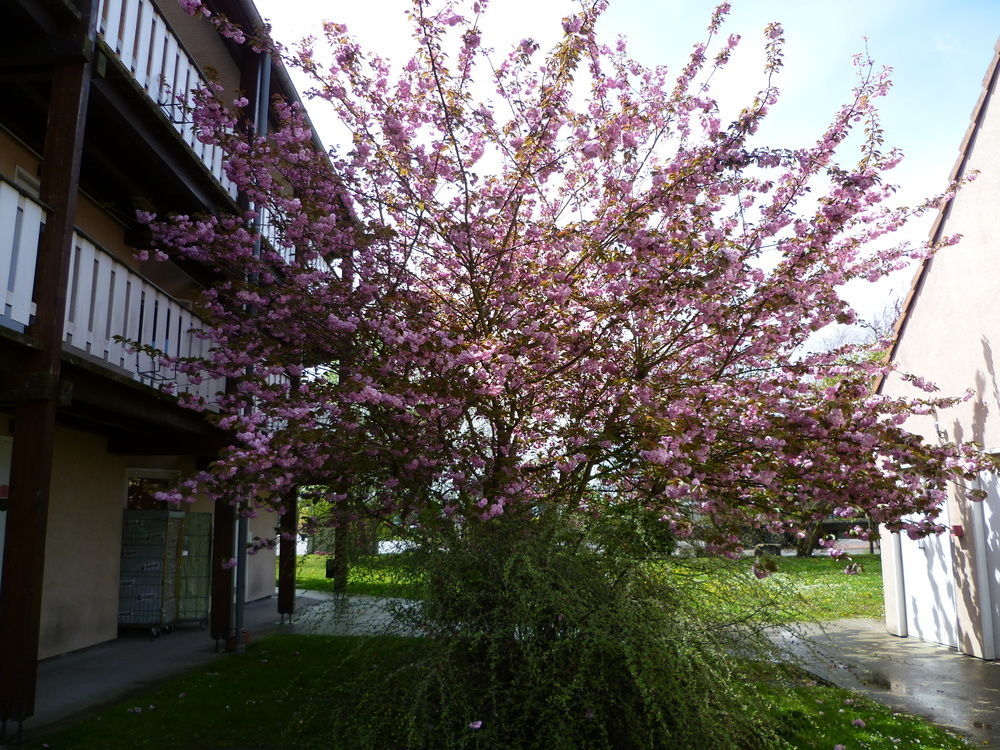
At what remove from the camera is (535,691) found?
4.54 m

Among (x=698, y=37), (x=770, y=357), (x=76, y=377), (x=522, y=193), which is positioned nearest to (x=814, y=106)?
(x=698, y=37)

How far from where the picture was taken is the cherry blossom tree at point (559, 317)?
698cm

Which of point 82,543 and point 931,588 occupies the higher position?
point 82,543

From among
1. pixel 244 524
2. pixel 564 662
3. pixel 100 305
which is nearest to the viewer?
pixel 564 662

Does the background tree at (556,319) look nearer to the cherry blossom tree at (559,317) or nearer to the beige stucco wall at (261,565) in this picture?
the cherry blossom tree at (559,317)

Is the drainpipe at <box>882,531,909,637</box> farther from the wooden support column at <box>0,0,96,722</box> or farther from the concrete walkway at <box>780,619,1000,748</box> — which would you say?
the wooden support column at <box>0,0,96,722</box>

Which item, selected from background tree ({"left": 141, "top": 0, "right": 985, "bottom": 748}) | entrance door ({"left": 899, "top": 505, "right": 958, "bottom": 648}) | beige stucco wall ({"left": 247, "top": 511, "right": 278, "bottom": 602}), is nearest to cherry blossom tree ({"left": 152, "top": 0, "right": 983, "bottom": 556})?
background tree ({"left": 141, "top": 0, "right": 985, "bottom": 748})

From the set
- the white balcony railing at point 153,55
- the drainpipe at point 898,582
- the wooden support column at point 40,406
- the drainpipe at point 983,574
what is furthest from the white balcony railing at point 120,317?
the drainpipe at point 898,582

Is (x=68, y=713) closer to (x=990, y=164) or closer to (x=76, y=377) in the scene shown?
(x=76, y=377)

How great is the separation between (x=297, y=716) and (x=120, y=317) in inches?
151

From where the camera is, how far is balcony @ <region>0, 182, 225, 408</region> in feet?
17.9

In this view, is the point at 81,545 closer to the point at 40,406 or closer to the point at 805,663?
the point at 40,406

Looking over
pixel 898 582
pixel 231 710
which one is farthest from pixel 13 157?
pixel 898 582

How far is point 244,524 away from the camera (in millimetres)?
10586
